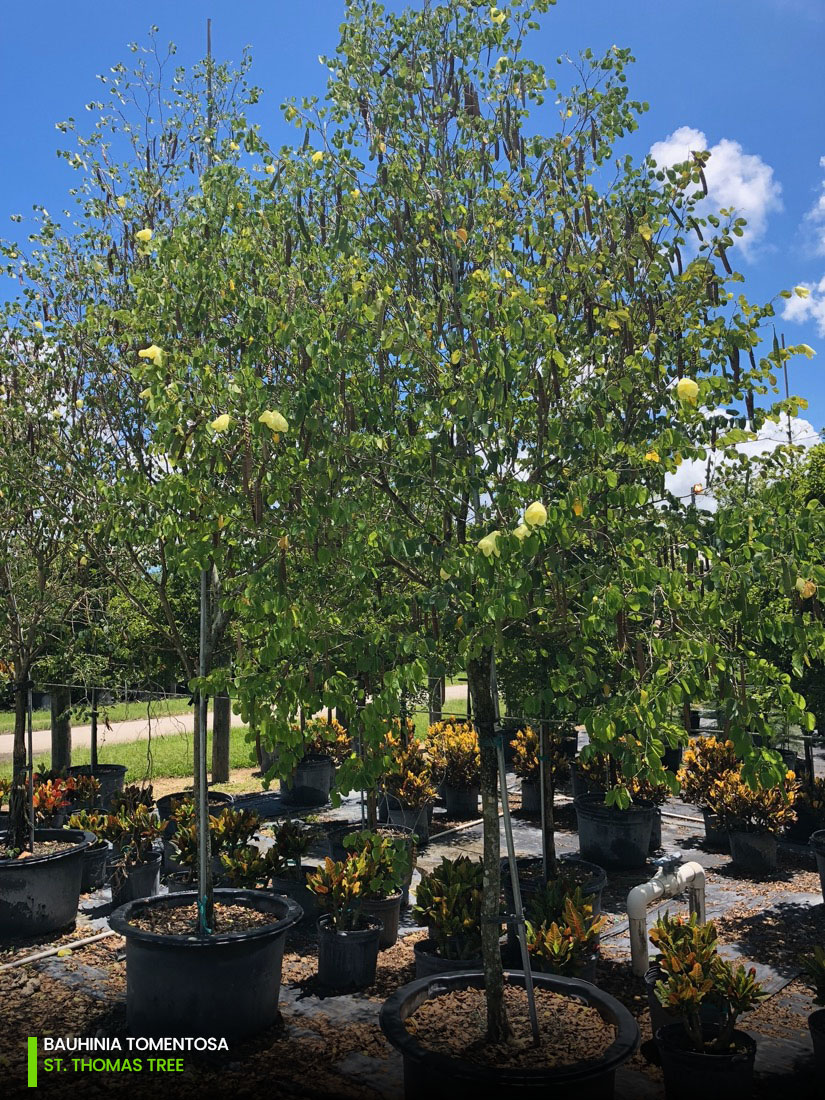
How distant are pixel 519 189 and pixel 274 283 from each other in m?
1.60

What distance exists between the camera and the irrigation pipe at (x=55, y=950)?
25.2 ft

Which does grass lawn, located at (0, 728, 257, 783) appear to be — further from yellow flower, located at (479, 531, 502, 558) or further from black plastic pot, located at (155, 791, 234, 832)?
yellow flower, located at (479, 531, 502, 558)

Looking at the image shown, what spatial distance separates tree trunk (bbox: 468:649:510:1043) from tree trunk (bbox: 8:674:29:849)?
19.1 ft

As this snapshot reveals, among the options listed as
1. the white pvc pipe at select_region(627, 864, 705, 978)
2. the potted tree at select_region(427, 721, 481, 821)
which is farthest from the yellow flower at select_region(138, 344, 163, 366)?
the potted tree at select_region(427, 721, 481, 821)

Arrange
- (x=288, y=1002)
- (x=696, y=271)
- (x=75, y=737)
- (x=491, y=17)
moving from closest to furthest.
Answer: (x=696, y=271) < (x=491, y=17) < (x=288, y=1002) < (x=75, y=737)

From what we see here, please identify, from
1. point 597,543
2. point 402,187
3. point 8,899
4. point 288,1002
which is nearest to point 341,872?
point 288,1002

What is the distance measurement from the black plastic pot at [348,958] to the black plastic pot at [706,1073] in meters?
2.70

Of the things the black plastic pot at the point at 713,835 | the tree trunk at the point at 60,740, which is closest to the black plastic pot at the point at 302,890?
the black plastic pot at the point at 713,835

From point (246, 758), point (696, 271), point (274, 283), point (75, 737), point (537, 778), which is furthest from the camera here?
point (75, 737)

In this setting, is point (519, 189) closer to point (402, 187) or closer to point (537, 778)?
point (402, 187)

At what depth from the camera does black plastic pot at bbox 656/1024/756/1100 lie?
509 cm

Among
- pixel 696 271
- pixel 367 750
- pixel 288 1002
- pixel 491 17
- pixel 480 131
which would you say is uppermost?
pixel 491 17

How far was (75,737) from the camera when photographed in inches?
1137

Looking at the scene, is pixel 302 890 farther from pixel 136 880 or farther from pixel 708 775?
pixel 708 775
